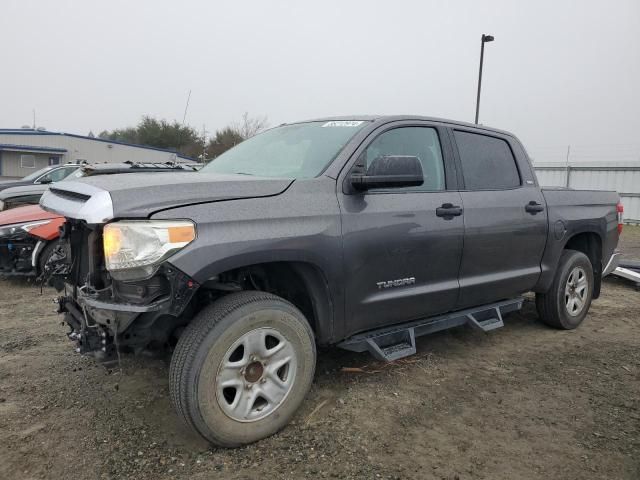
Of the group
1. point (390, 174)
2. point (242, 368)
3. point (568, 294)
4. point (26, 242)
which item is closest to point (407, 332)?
point (390, 174)

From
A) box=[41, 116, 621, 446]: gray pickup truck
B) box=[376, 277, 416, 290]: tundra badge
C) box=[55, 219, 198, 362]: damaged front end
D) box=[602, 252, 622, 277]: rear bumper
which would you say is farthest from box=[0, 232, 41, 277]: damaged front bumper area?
box=[602, 252, 622, 277]: rear bumper

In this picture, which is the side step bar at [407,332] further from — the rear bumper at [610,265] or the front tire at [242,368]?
the rear bumper at [610,265]

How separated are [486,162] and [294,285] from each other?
6.83 feet

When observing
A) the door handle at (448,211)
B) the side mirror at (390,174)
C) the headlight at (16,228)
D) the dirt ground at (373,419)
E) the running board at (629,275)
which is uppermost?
the side mirror at (390,174)

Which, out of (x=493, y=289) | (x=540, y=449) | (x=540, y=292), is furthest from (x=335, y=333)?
(x=540, y=292)

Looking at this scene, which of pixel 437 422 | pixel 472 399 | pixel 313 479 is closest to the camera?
pixel 313 479

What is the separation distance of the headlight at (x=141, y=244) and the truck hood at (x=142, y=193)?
60 millimetres

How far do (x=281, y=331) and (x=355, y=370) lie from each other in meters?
1.14

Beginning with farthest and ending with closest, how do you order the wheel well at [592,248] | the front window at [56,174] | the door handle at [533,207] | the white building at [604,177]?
the white building at [604,177], the front window at [56,174], the wheel well at [592,248], the door handle at [533,207]

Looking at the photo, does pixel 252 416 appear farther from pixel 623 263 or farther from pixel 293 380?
pixel 623 263

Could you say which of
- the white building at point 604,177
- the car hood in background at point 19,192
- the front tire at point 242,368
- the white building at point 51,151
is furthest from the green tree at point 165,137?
the front tire at point 242,368

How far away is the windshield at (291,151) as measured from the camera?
3160 mm

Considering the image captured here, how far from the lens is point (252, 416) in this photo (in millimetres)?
2604

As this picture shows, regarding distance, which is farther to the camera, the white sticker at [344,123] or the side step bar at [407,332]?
the white sticker at [344,123]
